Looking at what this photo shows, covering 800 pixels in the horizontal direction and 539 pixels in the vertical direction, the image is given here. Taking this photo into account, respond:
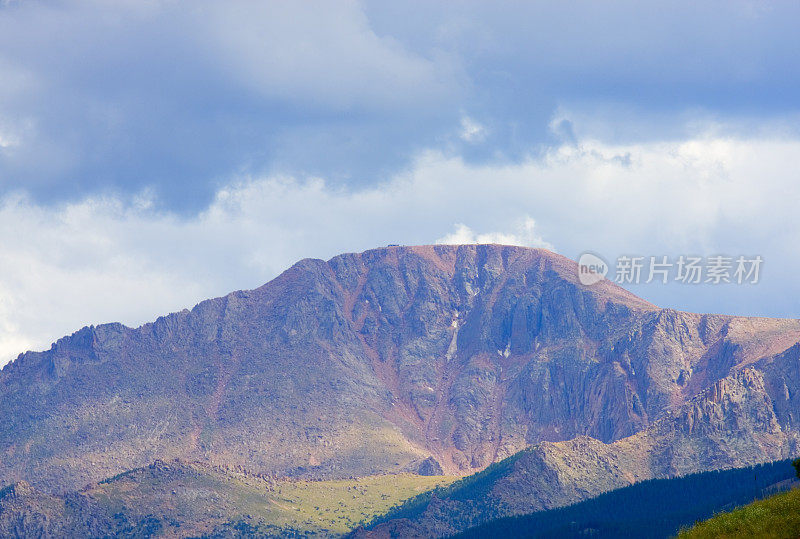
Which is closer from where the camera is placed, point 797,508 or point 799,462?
point 797,508

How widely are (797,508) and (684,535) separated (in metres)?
9.46

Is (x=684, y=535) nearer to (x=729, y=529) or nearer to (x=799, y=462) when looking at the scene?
(x=729, y=529)

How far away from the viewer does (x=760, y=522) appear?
107m

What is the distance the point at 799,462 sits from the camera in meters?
114

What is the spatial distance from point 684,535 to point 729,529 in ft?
12.3

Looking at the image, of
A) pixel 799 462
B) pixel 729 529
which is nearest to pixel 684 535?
pixel 729 529

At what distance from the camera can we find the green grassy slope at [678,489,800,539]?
10462cm

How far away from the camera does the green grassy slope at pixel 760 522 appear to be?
343 ft

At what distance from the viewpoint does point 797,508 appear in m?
107

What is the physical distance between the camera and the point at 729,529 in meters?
108

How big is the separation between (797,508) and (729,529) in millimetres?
5755

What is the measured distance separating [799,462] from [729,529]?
10.9m
